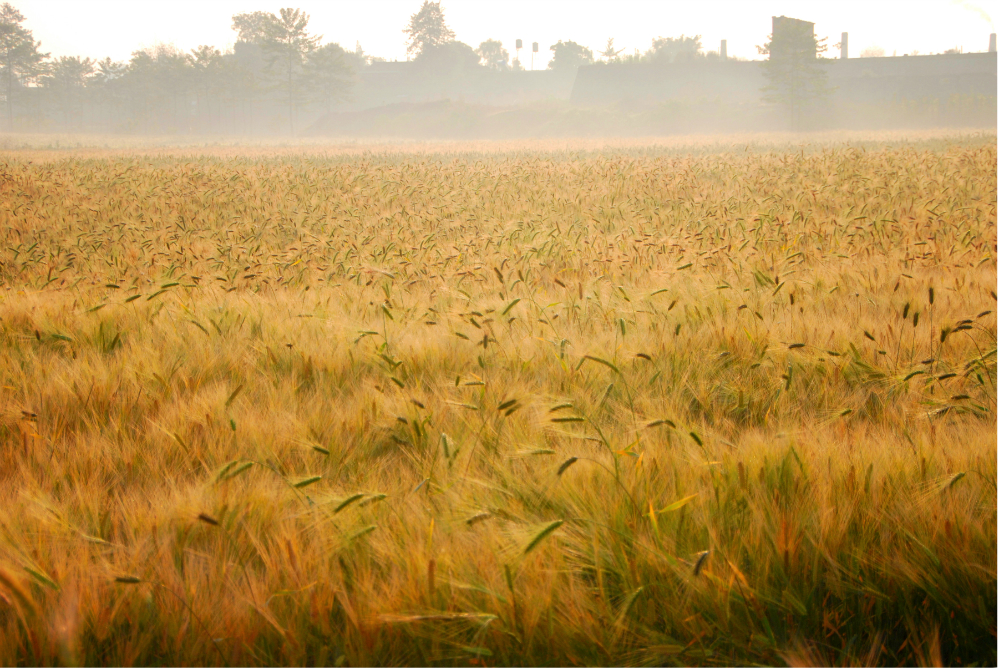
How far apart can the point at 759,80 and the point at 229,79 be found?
57.9 metres

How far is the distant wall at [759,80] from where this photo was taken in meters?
49.8

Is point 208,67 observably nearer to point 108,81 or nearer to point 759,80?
point 108,81

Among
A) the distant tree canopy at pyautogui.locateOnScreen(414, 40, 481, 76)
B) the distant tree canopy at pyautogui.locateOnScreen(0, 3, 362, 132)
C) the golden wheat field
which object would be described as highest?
the distant tree canopy at pyautogui.locateOnScreen(414, 40, 481, 76)

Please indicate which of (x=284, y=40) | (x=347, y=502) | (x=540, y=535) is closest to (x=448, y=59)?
(x=284, y=40)

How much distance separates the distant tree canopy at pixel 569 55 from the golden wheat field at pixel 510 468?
89.7 metres

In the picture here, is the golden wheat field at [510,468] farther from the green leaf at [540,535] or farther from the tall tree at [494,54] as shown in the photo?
the tall tree at [494,54]

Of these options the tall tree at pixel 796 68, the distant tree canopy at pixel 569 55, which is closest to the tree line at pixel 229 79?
the distant tree canopy at pixel 569 55

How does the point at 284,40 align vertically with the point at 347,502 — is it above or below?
above

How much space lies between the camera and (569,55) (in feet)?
278

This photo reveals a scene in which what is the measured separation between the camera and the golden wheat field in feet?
3.50

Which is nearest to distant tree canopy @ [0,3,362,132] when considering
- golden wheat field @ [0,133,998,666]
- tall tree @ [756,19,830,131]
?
tall tree @ [756,19,830,131]

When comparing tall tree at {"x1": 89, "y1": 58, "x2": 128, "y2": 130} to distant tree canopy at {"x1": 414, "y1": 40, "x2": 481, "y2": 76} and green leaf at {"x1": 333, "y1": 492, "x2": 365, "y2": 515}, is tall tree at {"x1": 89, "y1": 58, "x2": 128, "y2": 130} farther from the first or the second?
green leaf at {"x1": 333, "y1": 492, "x2": 365, "y2": 515}

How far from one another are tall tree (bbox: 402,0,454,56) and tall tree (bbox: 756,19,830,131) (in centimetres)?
3815

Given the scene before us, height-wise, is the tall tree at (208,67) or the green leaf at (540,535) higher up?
the tall tree at (208,67)
